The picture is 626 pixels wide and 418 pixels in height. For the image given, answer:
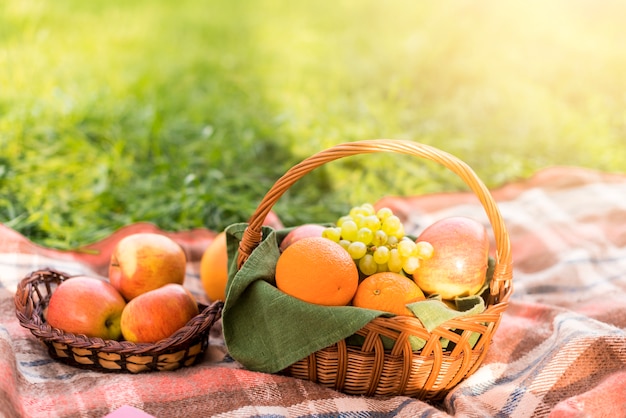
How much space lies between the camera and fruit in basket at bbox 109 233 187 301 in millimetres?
1756

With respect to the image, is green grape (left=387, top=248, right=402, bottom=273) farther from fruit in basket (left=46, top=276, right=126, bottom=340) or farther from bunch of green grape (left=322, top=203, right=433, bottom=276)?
fruit in basket (left=46, top=276, right=126, bottom=340)

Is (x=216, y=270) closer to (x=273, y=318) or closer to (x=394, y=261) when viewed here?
(x=273, y=318)

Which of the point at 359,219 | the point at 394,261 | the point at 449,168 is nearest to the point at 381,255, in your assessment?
the point at 394,261

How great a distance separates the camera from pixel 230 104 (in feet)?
13.5

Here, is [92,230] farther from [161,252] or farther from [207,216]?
[161,252]

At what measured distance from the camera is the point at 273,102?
164 inches

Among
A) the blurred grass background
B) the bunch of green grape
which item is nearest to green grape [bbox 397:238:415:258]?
the bunch of green grape

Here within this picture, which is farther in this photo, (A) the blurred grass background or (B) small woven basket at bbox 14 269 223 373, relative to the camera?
(A) the blurred grass background

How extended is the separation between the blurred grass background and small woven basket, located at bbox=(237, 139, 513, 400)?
4.20 ft

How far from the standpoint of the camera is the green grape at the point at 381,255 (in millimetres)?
1540

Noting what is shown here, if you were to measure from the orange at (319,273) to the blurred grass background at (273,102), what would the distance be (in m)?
1.22

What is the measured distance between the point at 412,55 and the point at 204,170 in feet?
7.24

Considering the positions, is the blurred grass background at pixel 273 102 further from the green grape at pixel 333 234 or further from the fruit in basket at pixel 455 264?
the fruit in basket at pixel 455 264

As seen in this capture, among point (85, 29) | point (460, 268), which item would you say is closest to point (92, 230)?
point (460, 268)
